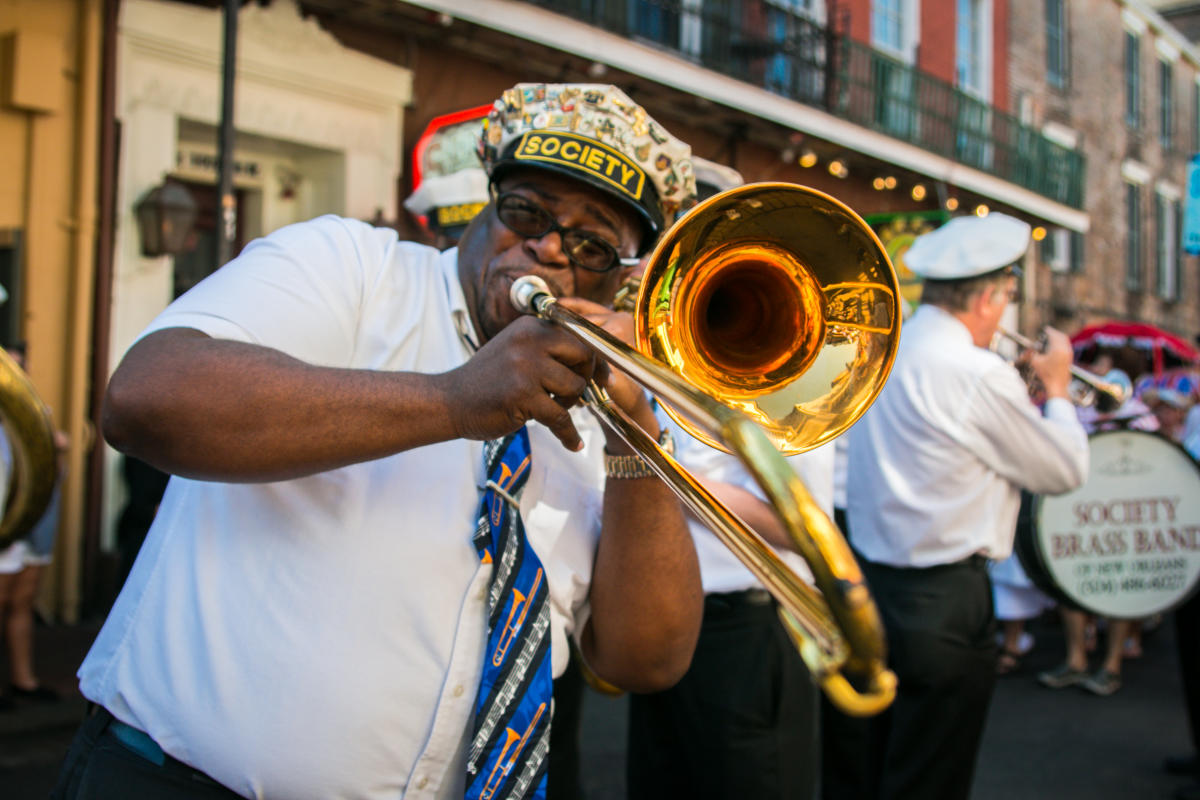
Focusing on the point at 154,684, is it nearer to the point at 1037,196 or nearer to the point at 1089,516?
the point at 1089,516

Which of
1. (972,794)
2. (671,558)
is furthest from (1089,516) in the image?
(671,558)

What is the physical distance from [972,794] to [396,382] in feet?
14.8

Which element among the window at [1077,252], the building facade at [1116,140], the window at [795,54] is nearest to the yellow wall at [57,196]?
the window at [795,54]

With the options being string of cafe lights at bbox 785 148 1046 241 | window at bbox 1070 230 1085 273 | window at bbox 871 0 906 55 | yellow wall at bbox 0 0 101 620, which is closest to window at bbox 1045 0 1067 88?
window at bbox 1070 230 1085 273

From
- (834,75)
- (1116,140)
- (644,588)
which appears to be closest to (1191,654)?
(644,588)

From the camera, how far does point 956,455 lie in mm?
3584

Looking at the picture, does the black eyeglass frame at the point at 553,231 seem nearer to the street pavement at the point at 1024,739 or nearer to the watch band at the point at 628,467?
the watch band at the point at 628,467

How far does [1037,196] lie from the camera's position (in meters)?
16.8

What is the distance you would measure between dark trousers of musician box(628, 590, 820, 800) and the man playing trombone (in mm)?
1066

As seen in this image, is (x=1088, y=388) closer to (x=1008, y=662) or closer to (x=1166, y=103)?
(x=1008, y=662)

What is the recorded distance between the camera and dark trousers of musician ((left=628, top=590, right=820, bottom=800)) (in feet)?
9.28

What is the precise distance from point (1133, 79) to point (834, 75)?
556 inches

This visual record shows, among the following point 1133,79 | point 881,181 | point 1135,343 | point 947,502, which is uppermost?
point 1133,79

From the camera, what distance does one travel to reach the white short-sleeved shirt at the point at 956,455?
3539 millimetres
